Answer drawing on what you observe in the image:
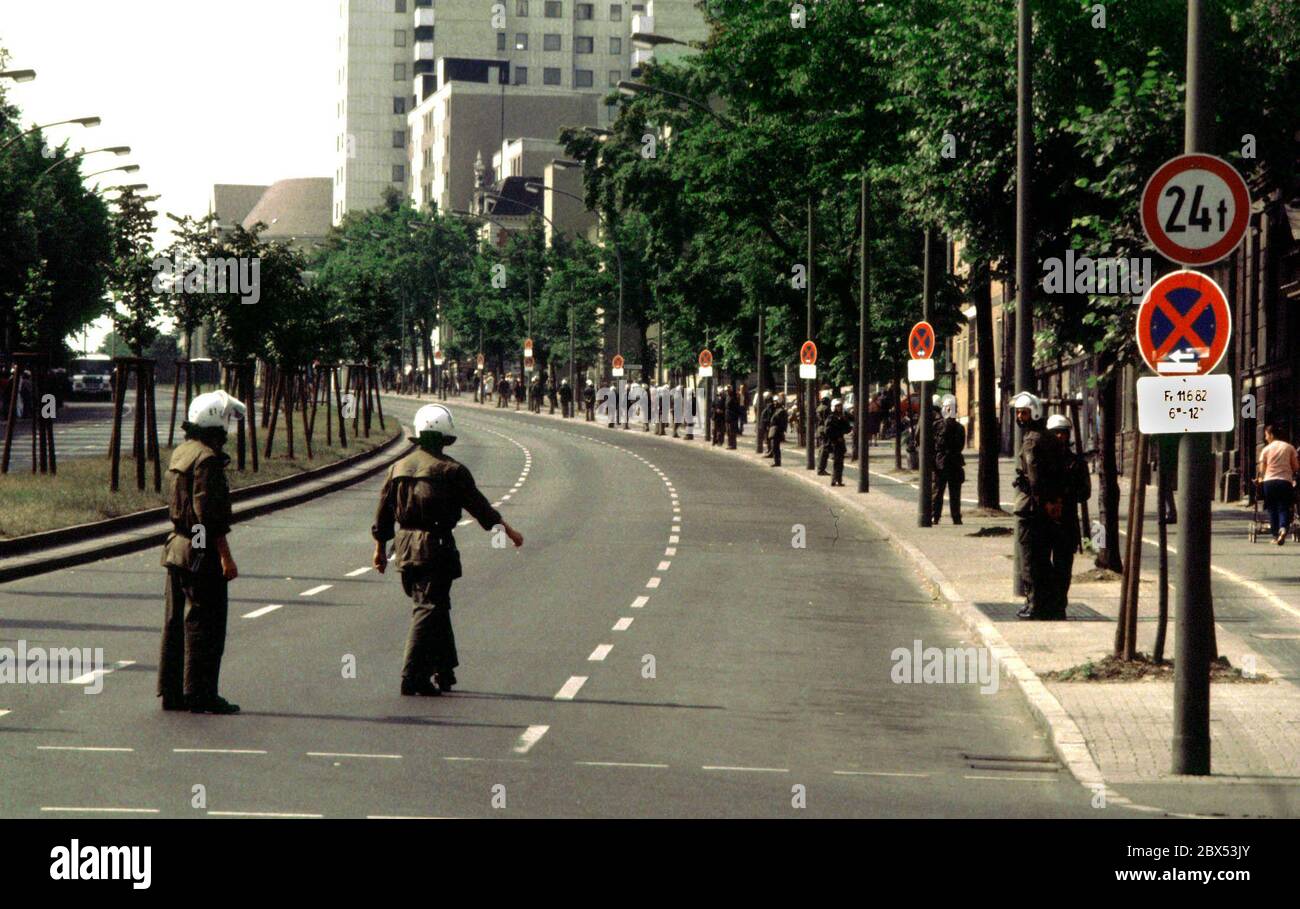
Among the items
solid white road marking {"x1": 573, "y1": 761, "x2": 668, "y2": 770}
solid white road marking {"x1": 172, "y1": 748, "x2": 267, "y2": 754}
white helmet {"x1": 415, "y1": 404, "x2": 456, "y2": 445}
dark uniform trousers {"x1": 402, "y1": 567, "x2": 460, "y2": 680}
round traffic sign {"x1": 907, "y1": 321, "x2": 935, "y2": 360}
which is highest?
round traffic sign {"x1": 907, "y1": 321, "x2": 935, "y2": 360}

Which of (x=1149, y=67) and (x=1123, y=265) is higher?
(x=1149, y=67)

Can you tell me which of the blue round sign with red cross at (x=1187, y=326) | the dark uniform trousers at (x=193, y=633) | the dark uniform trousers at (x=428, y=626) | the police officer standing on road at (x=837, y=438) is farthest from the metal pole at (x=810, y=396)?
the blue round sign with red cross at (x=1187, y=326)

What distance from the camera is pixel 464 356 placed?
111312 millimetres

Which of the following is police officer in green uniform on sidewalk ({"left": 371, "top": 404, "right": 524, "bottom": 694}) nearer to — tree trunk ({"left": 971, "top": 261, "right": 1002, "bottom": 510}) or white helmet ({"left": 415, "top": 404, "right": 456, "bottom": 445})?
white helmet ({"left": 415, "top": 404, "right": 456, "bottom": 445})

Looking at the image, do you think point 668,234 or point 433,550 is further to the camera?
point 668,234

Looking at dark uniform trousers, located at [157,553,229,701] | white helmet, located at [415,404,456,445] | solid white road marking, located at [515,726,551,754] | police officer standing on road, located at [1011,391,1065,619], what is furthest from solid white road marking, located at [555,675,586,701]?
police officer standing on road, located at [1011,391,1065,619]

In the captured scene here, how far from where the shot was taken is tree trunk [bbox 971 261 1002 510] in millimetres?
30469

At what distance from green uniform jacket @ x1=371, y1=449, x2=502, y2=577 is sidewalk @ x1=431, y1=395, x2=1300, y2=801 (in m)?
3.82

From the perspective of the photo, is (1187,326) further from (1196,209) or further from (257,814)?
(257,814)

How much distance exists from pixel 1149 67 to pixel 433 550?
9.04m

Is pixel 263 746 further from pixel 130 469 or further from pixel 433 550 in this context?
pixel 130 469

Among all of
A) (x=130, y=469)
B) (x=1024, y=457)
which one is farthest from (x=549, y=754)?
(x=130, y=469)

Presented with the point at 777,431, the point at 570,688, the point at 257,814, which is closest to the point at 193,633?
the point at 570,688

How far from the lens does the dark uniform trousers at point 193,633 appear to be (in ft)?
38.0
